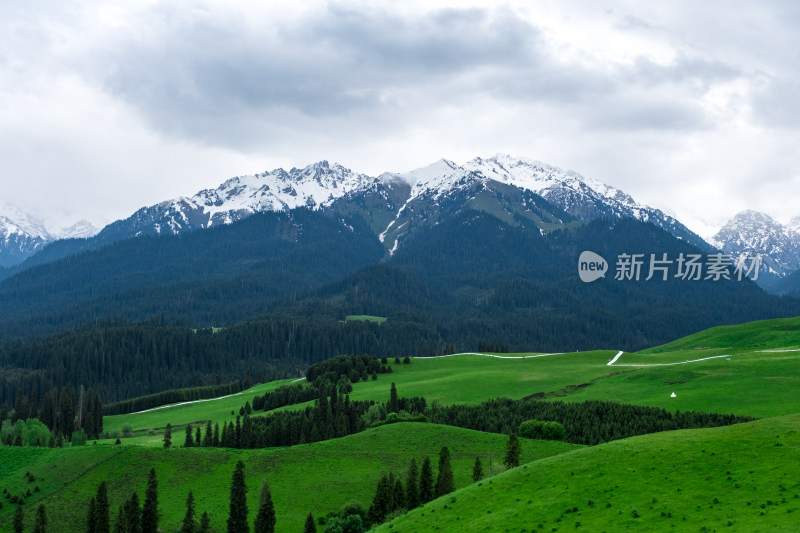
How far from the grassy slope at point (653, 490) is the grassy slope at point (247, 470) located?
87.3 feet

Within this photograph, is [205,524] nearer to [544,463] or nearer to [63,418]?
[544,463]

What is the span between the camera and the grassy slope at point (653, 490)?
154 feet

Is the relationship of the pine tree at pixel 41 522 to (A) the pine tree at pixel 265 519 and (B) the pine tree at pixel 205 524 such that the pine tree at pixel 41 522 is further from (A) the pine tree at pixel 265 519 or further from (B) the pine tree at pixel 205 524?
(A) the pine tree at pixel 265 519

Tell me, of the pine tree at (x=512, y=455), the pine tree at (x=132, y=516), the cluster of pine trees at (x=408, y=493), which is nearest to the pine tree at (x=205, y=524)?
the pine tree at (x=132, y=516)

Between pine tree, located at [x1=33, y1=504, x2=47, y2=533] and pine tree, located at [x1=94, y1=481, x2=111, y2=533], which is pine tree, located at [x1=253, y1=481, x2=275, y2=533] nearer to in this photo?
pine tree, located at [x1=94, y1=481, x2=111, y2=533]

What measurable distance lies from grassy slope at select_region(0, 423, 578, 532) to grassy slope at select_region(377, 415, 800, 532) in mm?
26604

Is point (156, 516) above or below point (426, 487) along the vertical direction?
below

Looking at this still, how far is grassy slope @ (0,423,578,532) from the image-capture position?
9112cm

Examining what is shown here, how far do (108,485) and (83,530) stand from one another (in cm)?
1218

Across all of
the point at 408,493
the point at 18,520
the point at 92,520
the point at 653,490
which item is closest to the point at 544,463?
the point at 653,490

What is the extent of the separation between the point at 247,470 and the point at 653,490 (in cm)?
6589

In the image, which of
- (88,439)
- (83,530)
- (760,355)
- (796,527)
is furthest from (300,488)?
(760,355)

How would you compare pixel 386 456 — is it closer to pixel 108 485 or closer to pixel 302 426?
pixel 302 426

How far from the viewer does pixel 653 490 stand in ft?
177
